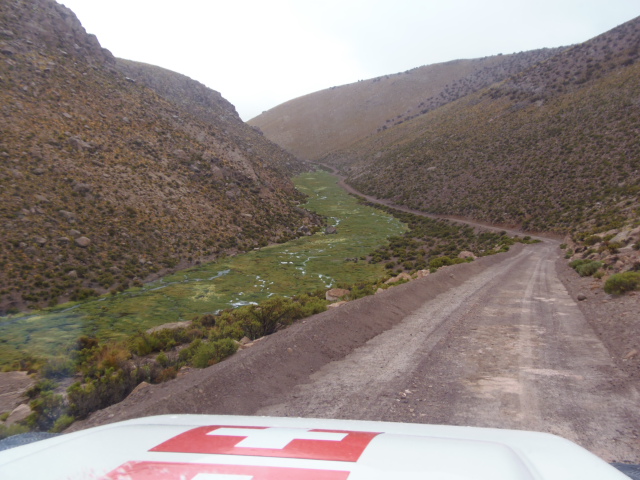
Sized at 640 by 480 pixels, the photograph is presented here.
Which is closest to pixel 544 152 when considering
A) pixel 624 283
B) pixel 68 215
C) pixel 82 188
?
pixel 624 283

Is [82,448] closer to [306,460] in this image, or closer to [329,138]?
[306,460]

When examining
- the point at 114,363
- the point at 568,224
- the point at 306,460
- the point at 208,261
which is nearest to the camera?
the point at 306,460

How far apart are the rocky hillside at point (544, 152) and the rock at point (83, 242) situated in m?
35.4

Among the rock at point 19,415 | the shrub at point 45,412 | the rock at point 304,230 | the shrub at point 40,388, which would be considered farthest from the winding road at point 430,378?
the rock at point 304,230

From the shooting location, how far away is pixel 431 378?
276 inches

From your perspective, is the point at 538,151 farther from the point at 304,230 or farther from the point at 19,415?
the point at 19,415

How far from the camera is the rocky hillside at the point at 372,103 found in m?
125

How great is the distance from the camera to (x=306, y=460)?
78.0 inches

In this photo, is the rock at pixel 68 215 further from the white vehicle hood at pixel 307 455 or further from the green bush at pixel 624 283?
the green bush at pixel 624 283

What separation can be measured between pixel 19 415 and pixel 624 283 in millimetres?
16294

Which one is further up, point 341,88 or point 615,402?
point 341,88

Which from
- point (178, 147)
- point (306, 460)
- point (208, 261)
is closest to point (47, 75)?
point (178, 147)

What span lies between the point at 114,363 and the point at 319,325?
198 inches

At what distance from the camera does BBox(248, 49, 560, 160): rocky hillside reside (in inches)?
4909
